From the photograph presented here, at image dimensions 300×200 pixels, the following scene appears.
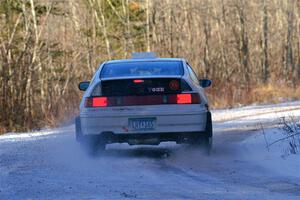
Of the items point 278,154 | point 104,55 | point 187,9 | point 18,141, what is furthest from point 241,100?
point 278,154

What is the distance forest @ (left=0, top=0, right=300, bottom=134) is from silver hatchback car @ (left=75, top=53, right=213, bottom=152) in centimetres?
874

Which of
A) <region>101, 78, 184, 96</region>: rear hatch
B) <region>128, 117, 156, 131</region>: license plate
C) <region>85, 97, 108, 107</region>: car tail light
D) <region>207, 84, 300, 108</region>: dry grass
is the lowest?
<region>207, 84, 300, 108</region>: dry grass

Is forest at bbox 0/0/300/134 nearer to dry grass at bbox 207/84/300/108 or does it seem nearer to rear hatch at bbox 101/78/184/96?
dry grass at bbox 207/84/300/108

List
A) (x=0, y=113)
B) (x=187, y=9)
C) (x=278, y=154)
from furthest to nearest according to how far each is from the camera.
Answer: (x=187, y=9)
(x=0, y=113)
(x=278, y=154)

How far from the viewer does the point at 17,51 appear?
906 inches

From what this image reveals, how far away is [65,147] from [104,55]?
24840mm

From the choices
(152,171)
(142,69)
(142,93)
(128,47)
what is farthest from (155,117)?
(128,47)

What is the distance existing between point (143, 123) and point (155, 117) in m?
0.20

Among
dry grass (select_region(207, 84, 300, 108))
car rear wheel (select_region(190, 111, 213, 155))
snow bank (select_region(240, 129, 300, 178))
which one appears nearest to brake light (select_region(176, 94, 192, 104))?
car rear wheel (select_region(190, 111, 213, 155))

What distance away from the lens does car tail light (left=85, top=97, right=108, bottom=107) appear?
10.1 meters

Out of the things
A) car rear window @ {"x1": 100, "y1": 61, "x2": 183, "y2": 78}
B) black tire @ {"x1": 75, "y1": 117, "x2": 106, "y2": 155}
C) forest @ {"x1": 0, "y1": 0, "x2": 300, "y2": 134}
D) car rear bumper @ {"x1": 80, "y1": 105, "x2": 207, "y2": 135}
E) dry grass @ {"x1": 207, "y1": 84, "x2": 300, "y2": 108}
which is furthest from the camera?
dry grass @ {"x1": 207, "y1": 84, "x2": 300, "y2": 108}

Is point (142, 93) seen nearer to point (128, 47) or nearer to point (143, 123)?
point (143, 123)

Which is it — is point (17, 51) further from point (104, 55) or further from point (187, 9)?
point (187, 9)

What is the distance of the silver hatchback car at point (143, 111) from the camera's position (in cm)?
1006
